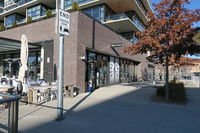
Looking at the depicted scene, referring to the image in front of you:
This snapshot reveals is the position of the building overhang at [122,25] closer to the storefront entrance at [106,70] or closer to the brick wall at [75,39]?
the storefront entrance at [106,70]

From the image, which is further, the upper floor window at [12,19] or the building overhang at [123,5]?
the upper floor window at [12,19]

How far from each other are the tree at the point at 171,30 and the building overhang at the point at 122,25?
484 inches

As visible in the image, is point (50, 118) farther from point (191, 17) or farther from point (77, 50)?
point (191, 17)

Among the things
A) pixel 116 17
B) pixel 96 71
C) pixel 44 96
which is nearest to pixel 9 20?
pixel 116 17

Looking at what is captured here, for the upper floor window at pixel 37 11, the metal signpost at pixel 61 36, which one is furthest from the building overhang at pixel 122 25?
the metal signpost at pixel 61 36

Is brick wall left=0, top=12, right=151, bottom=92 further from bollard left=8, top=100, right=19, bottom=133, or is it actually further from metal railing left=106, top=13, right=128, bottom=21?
metal railing left=106, top=13, right=128, bottom=21

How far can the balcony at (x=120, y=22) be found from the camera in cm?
2001

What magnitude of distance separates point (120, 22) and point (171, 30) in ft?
45.7

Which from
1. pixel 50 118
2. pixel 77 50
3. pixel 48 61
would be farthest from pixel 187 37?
pixel 48 61

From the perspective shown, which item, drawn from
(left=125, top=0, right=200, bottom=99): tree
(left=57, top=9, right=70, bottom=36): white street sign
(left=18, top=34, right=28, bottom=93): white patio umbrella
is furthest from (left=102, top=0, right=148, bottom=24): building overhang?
(left=57, top=9, right=70, bottom=36): white street sign

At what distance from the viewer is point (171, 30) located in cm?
728

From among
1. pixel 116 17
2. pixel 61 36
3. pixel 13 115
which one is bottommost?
pixel 13 115

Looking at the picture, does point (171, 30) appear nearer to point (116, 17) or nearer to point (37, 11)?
point (116, 17)

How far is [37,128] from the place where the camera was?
4.10 m
